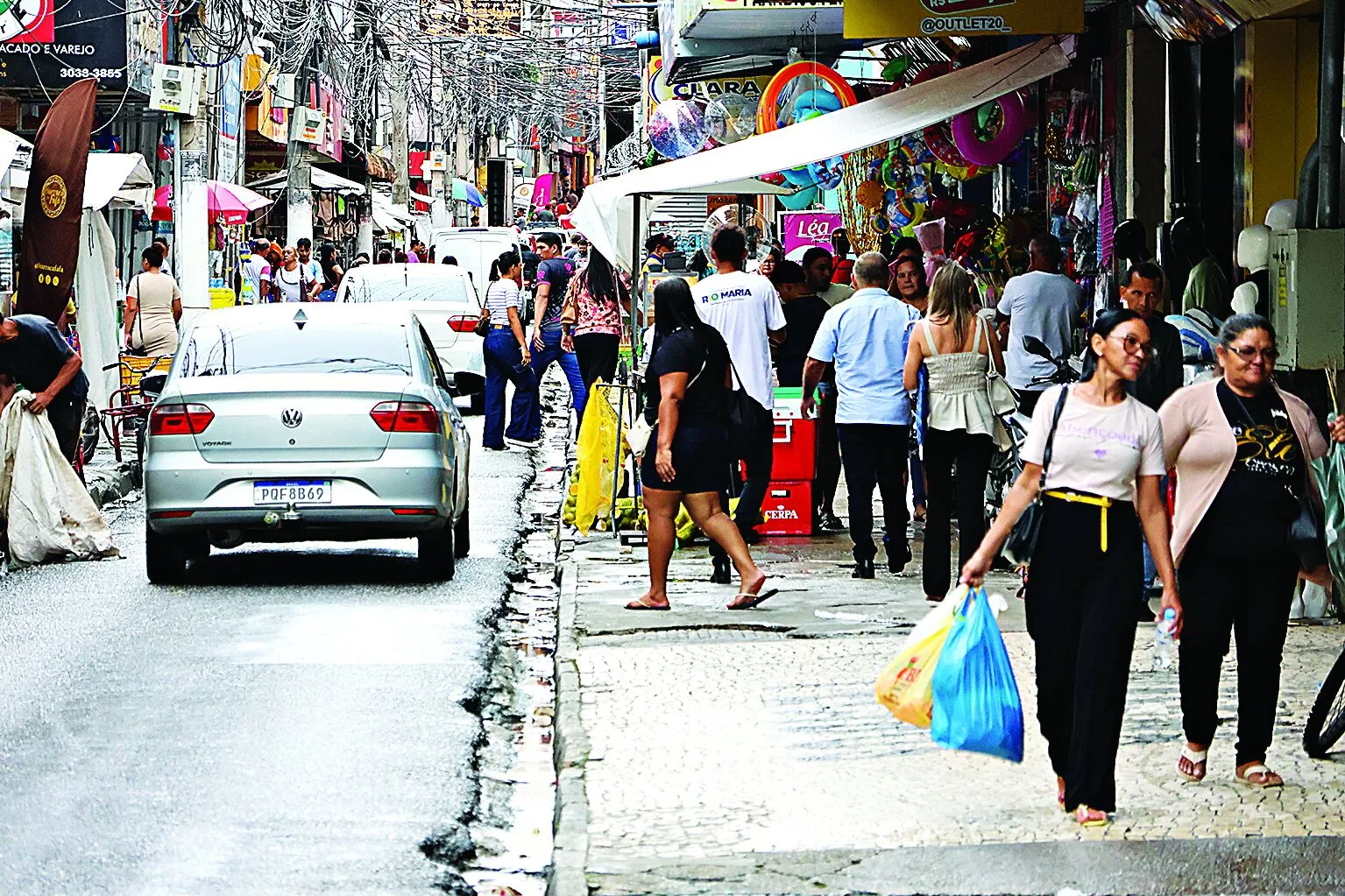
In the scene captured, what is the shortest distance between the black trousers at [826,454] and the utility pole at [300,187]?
34603 millimetres

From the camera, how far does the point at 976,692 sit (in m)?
6.35

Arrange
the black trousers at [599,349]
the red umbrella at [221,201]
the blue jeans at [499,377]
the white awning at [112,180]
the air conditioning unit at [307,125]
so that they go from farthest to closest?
1. the air conditioning unit at [307,125]
2. the red umbrella at [221,201]
3. the blue jeans at [499,377]
4. the white awning at [112,180]
5. the black trousers at [599,349]

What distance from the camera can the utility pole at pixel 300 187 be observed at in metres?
48.2

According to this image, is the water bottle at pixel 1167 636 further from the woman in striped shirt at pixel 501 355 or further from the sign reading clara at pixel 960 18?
the woman in striped shirt at pixel 501 355

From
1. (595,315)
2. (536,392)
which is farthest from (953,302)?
(536,392)

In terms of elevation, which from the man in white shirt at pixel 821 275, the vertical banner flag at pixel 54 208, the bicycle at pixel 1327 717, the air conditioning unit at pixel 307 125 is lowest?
the bicycle at pixel 1327 717

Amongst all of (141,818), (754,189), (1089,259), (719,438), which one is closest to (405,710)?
(141,818)

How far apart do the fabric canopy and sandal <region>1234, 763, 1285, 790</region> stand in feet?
23.9

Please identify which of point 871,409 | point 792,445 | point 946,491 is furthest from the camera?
point 792,445

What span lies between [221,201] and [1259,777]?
96.8ft

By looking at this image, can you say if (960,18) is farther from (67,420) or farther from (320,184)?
(320,184)

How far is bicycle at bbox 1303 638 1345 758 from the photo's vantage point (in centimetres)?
717

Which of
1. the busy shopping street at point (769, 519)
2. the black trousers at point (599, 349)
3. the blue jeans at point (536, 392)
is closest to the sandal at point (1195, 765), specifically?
the busy shopping street at point (769, 519)

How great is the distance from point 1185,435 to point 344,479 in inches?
251
